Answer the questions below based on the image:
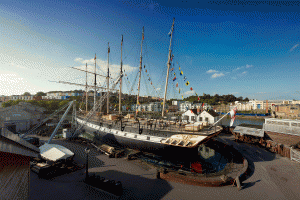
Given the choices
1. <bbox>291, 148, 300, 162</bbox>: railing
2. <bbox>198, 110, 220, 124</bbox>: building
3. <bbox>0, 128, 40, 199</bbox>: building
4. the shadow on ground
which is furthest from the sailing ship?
<bbox>198, 110, 220, 124</bbox>: building

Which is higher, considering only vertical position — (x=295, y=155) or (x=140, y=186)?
(x=295, y=155)

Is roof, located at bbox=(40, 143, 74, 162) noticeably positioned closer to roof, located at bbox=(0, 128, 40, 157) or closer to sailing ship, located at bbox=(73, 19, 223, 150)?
sailing ship, located at bbox=(73, 19, 223, 150)

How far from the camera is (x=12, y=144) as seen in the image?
376 centimetres

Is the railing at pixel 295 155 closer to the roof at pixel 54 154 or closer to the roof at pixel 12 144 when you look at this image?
the roof at pixel 12 144

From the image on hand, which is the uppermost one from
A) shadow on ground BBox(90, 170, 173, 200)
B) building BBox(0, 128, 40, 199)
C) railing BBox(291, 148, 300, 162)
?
building BBox(0, 128, 40, 199)

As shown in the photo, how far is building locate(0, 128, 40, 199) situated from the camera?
356 cm

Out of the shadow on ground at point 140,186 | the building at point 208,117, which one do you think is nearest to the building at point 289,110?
the building at point 208,117

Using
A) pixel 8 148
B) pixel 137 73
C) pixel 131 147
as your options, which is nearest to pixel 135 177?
pixel 131 147

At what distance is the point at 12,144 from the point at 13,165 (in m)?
1.48

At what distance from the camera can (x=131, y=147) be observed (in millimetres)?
19312

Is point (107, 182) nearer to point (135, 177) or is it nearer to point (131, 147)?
point (135, 177)

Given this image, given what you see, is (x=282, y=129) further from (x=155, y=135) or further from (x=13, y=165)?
(x=13, y=165)

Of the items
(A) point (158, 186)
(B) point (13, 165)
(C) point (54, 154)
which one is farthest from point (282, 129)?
(C) point (54, 154)

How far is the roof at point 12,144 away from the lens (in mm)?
3379
